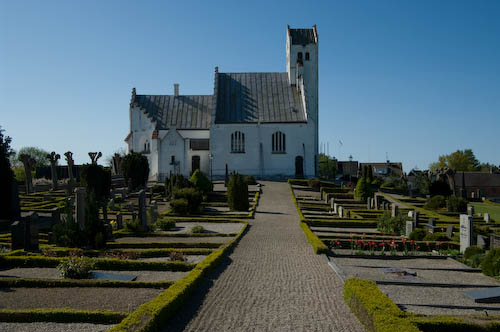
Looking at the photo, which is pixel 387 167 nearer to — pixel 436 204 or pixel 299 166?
pixel 299 166

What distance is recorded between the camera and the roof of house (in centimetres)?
5731

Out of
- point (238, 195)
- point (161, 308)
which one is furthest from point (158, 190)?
point (161, 308)

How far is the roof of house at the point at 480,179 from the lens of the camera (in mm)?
57312

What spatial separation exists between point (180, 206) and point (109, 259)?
11.4m

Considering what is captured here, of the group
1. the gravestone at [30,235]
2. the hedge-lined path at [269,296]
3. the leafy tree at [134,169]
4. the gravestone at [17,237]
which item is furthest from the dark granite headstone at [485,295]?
the leafy tree at [134,169]

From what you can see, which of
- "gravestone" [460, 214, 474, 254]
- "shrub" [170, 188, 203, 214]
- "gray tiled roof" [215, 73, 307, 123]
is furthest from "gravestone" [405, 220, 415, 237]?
"gray tiled roof" [215, 73, 307, 123]

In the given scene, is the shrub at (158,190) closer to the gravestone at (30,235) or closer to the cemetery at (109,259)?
the cemetery at (109,259)

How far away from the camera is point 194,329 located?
7055 mm

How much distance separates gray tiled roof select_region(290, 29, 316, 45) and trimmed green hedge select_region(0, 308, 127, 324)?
151 feet

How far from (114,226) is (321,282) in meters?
11.9

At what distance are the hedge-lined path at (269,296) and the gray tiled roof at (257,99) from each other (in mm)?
32580

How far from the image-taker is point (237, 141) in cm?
4666

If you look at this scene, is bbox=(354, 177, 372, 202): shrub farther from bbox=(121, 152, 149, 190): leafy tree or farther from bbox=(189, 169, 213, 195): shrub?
bbox=(121, 152, 149, 190): leafy tree

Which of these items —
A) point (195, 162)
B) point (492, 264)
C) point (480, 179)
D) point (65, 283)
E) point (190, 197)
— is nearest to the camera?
point (65, 283)
